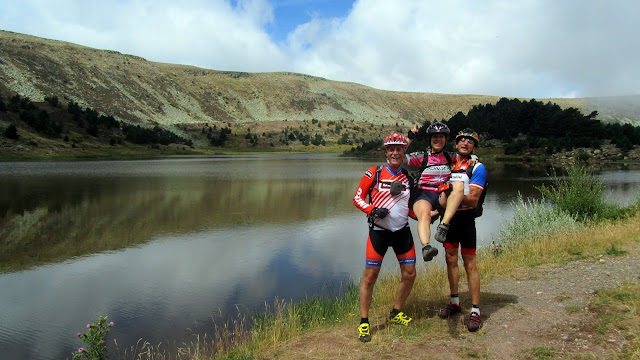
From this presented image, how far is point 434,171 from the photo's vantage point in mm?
5402

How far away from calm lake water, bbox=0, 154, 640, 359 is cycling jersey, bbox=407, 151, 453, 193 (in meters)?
3.98

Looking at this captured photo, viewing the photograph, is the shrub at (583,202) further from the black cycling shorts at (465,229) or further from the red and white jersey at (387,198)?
the red and white jersey at (387,198)

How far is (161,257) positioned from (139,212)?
7.30 meters

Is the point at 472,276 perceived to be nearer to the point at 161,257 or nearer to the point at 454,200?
the point at 454,200

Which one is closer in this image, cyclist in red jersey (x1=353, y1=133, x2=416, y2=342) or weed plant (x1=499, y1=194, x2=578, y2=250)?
cyclist in red jersey (x1=353, y1=133, x2=416, y2=342)

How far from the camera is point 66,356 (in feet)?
20.7

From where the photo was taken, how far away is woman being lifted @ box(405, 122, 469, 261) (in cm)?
510

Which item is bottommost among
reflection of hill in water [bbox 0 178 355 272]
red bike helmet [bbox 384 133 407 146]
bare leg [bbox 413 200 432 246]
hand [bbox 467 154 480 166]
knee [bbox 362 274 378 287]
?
reflection of hill in water [bbox 0 178 355 272]

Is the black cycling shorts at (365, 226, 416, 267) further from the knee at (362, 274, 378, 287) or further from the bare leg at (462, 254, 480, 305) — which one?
the bare leg at (462, 254, 480, 305)

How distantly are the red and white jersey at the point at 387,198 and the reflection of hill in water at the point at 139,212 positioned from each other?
9167 millimetres

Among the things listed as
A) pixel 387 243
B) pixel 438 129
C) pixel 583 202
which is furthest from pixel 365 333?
pixel 583 202

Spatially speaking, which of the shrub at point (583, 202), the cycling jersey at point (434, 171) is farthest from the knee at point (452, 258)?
the shrub at point (583, 202)

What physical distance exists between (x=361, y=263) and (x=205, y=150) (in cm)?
7305

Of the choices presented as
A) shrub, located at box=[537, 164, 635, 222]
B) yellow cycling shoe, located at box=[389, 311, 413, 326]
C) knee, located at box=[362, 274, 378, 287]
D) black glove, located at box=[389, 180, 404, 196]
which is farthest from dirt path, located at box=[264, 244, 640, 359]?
shrub, located at box=[537, 164, 635, 222]
